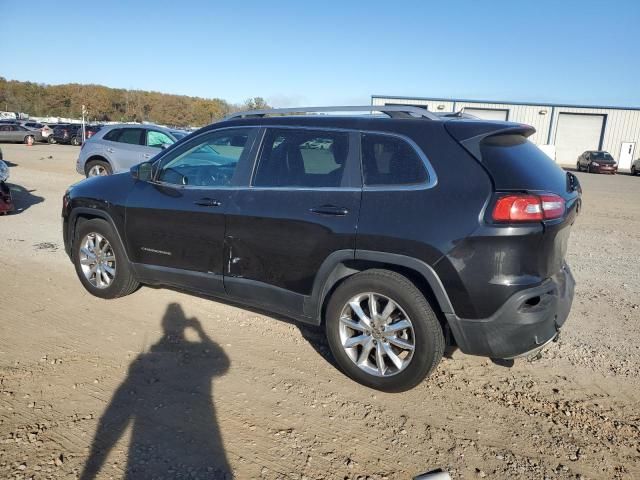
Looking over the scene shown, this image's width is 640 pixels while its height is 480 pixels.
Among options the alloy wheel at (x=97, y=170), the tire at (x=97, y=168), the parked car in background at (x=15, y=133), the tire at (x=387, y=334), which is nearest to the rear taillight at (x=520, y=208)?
the tire at (x=387, y=334)

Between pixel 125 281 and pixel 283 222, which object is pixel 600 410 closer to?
pixel 283 222

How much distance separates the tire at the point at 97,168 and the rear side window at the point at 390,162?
10.6 metres

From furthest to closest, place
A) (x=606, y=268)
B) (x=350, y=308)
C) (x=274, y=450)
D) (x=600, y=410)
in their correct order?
(x=606, y=268)
(x=350, y=308)
(x=600, y=410)
(x=274, y=450)

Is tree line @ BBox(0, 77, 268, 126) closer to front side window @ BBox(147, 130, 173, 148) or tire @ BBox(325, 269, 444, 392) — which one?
front side window @ BBox(147, 130, 173, 148)

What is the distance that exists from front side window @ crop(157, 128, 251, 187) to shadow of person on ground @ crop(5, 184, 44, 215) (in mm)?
6266

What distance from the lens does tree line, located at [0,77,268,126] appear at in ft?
279

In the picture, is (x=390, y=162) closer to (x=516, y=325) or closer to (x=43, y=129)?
(x=516, y=325)

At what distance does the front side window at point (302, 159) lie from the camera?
3.46 m

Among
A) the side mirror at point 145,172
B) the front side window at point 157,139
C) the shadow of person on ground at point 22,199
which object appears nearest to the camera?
the side mirror at point 145,172

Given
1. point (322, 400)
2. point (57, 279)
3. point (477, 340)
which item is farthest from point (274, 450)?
point (57, 279)

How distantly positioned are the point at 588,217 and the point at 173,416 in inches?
445

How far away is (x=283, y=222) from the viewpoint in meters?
3.51

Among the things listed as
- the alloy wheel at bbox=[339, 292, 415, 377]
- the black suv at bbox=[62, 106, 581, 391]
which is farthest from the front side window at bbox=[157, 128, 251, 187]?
the alloy wheel at bbox=[339, 292, 415, 377]

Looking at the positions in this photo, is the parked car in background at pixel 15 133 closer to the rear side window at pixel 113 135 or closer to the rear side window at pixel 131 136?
the rear side window at pixel 113 135
